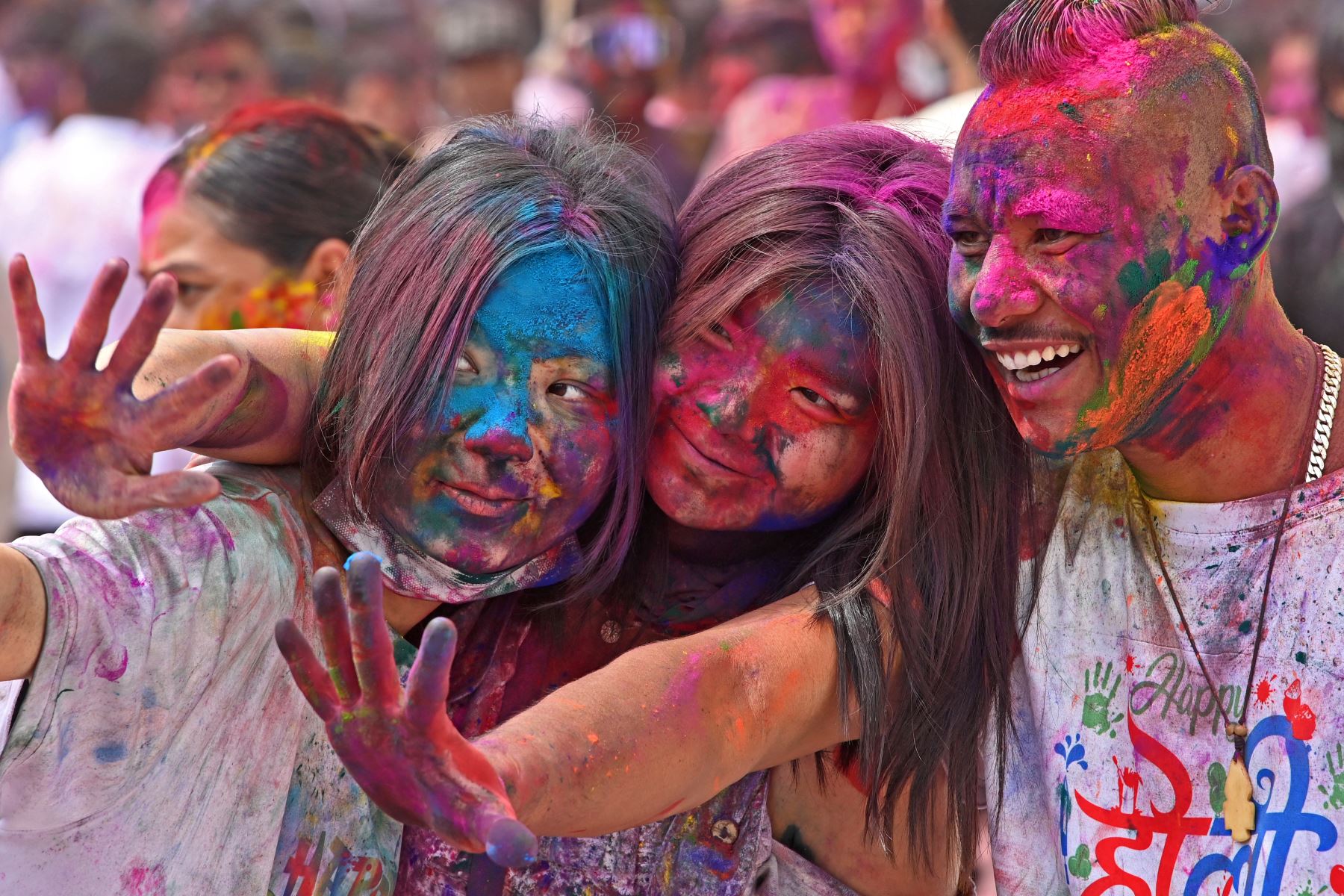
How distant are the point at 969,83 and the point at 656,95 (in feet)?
5.25

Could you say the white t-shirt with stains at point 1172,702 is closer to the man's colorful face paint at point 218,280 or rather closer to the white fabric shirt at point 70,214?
the man's colorful face paint at point 218,280

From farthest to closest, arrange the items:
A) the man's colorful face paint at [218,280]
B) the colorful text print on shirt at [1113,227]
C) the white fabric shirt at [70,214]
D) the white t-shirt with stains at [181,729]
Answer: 1. the white fabric shirt at [70,214]
2. the man's colorful face paint at [218,280]
3. the colorful text print on shirt at [1113,227]
4. the white t-shirt with stains at [181,729]

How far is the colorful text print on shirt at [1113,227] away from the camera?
195 centimetres

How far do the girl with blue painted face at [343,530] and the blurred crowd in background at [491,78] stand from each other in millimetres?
2187

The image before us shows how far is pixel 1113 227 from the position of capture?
6.37ft

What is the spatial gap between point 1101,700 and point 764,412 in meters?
0.61

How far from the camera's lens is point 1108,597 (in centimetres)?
222

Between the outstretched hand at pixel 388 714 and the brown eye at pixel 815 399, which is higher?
the brown eye at pixel 815 399

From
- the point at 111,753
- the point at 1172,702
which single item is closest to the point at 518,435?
the point at 111,753

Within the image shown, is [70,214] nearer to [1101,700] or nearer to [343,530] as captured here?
[343,530]

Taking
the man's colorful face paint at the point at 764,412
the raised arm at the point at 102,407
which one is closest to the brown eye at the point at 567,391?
the man's colorful face paint at the point at 764,412

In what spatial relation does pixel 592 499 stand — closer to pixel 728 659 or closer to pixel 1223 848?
pixel 728 659

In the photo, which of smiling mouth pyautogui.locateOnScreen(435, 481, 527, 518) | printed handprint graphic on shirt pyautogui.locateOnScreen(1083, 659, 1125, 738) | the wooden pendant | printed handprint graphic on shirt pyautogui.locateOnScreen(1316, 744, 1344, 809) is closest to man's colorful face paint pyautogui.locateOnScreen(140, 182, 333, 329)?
smiling mouth pyautogui.locateOnScreen(435, 481, 527, 518)

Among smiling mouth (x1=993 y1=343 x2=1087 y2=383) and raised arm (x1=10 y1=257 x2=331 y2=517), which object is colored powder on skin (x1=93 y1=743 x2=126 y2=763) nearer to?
raised arm (x1=10 y1=257 x2=331 y2=517)
